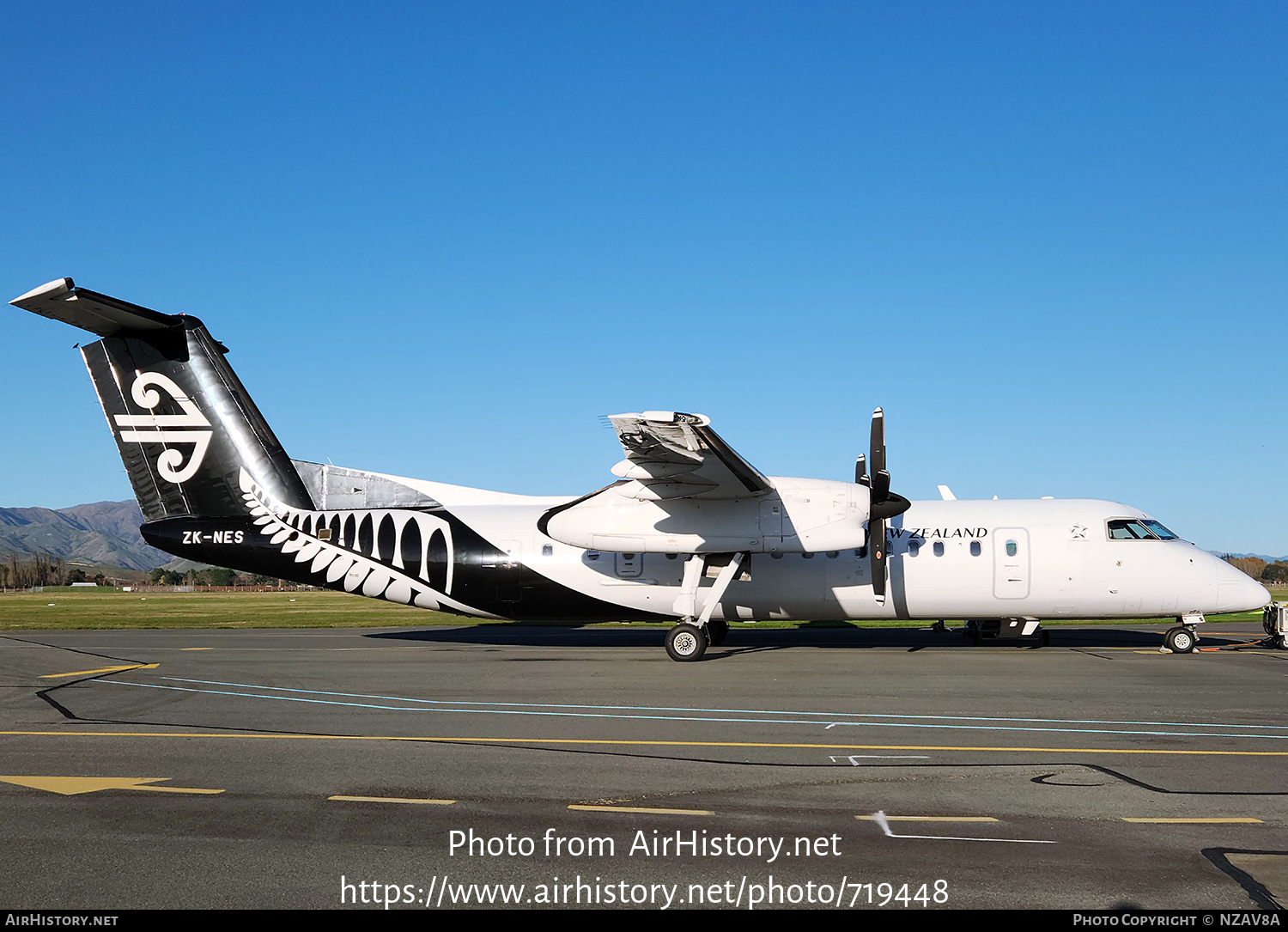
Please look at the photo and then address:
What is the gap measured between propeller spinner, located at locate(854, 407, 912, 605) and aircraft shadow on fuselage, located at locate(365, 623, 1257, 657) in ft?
9.70

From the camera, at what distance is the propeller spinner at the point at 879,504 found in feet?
57.0

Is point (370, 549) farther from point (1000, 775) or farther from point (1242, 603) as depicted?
point (1242, 603)

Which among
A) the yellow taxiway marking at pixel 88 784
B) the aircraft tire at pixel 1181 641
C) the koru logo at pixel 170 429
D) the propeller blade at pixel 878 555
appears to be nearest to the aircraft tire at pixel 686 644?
the propeller blade at pixel 878 555

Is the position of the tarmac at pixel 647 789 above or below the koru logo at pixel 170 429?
below

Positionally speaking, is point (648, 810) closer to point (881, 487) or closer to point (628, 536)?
point (628, 536)

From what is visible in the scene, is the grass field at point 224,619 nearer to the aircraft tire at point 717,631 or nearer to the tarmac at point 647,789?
the aircraft tire at point 717,631

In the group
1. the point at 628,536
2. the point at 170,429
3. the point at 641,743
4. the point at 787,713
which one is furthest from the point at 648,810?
the point at 170,429

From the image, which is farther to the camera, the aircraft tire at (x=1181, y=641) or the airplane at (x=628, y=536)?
the aircraft tire at (x=1181, y=641)

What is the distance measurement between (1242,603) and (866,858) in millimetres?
16270

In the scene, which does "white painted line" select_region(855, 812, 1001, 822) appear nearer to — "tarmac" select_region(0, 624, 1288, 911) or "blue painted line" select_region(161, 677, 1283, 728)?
"tarmac" select_region(0, 624, 1288, 911)

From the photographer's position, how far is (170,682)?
46.8 feet

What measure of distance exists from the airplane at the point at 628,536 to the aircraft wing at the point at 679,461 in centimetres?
7

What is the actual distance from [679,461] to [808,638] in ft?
26.7

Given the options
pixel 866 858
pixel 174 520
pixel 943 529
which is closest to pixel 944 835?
pixel 866 858
